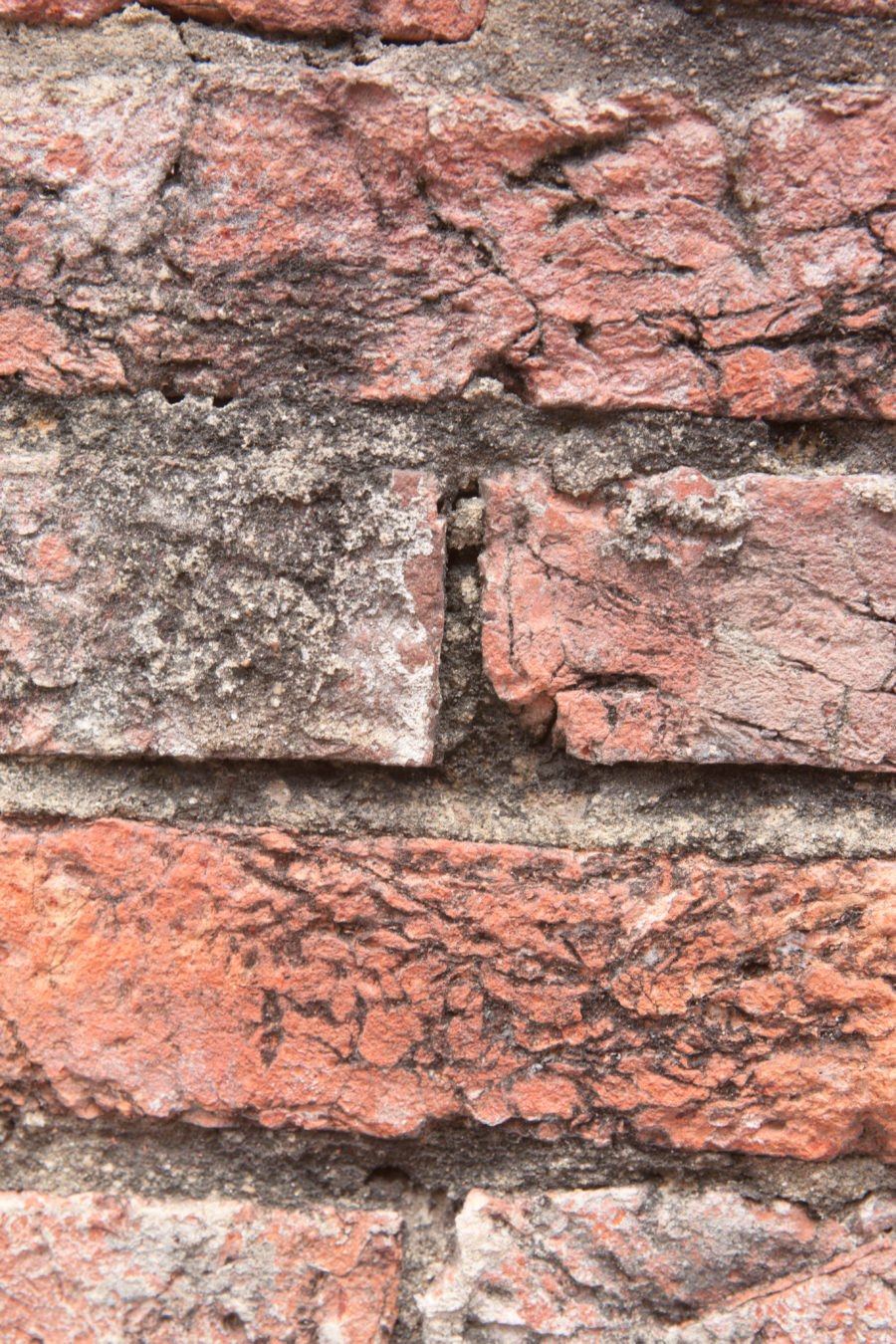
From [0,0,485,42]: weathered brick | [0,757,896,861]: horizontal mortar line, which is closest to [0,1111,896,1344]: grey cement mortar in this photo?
[0,757,896,861]: horizontal mortar line

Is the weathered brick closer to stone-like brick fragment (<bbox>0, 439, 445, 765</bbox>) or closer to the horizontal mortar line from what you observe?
stone-like brick fragment (<bbox>0, 439, 445, 765</bbox>)

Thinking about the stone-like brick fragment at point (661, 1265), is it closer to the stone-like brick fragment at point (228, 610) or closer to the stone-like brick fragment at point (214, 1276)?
the stone-like brick fragment at point (214, 1276)

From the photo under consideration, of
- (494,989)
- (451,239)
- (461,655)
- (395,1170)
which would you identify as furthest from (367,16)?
(395,1170)

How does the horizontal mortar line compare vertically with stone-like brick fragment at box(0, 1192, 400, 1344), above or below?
above

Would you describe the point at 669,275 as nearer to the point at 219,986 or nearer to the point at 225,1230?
the point at 219,986

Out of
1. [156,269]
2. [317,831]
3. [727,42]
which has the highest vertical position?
[727,42]

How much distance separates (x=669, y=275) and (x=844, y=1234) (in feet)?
1.88

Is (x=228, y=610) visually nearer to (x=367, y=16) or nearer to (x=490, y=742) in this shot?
(x=490, y=742)

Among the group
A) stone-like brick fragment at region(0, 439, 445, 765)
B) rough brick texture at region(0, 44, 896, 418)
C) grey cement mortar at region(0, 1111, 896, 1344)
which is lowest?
grey cement mortar at region(0, 1111, 896, 1344)

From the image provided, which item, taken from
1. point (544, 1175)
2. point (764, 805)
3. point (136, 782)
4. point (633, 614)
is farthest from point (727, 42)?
point (544, 1175)

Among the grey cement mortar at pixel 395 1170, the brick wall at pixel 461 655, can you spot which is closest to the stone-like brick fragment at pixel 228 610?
the brick wall at pixel 461 655

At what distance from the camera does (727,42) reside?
20.6 inches

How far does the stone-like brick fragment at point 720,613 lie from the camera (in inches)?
20.9

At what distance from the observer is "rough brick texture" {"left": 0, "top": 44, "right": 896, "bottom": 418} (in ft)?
1.72
